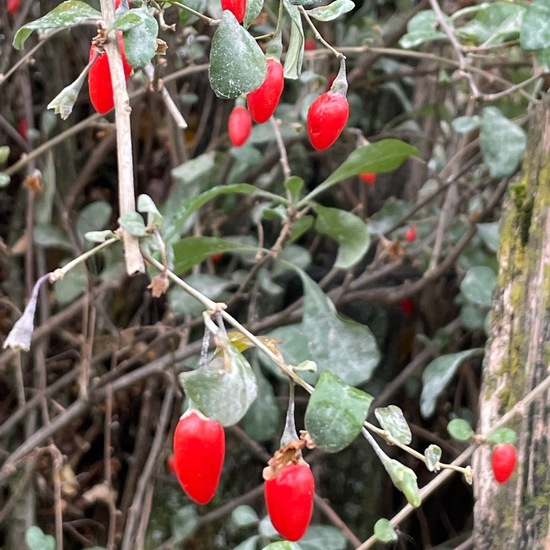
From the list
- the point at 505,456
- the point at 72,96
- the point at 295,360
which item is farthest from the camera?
the point at 295,360

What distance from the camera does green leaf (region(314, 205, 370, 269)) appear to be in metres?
1.00

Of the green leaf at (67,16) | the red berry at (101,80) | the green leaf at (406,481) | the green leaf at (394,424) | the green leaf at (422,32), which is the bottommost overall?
the green leaf at (406,481)

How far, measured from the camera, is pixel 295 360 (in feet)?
3.34

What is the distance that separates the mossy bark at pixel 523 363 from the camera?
71cm

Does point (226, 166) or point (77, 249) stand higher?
point (226, 166)

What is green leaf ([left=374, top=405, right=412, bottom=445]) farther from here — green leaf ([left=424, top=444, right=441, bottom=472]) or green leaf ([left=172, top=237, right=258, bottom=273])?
green leaf ([left=172, top=237, right=258, bottom=273])

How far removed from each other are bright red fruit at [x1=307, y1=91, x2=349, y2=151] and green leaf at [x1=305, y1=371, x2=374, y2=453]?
0.24m

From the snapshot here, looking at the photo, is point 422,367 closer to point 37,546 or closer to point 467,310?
point 467,310

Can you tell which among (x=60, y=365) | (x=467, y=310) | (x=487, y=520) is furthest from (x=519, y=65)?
(x=60, y=365)

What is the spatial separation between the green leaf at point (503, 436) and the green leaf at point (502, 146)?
1.33ft

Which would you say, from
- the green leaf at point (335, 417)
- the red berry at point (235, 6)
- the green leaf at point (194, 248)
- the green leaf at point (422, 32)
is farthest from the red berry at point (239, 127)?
the green leaf at point (335, 417)

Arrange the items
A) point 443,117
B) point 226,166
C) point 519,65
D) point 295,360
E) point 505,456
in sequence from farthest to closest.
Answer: point 443,117
point 226,166
point 519,65
point 295,360
point 505,456

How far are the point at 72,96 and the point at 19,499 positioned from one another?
0.81 meters

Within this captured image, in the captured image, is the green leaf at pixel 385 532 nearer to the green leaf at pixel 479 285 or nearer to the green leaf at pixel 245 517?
the green leaf at pixel 245 517
